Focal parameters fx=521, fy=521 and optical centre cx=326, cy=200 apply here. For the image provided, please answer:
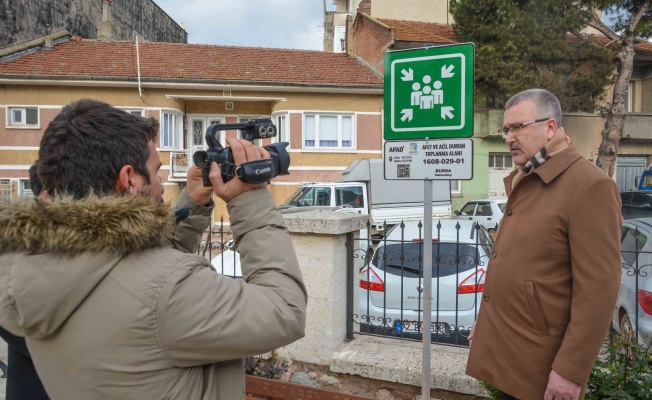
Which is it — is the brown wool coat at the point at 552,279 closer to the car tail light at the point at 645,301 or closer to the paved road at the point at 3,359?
the car tail light at the point at 645,301

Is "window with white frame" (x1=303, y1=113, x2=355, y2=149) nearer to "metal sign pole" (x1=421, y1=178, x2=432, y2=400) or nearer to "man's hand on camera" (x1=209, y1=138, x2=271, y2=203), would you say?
"metal sign pole" (x1=421, y1=178, x2=432, y2=400)

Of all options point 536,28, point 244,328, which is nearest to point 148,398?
point 244,328

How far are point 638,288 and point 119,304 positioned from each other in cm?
567

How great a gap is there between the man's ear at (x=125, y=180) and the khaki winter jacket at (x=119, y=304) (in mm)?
85

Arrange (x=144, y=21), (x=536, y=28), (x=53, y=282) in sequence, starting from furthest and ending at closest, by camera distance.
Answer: (x=144, y=21) → (x=536, y=28) → (x=53, y=282)

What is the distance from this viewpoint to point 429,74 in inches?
127

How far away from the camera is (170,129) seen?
21.6m

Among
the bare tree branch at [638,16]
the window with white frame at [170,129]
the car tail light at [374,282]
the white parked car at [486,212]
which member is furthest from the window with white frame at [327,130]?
the car tail light at [374,282]

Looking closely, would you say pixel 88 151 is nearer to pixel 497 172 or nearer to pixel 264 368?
pixel 264 368

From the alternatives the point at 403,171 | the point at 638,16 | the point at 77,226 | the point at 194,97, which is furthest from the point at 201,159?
the point at 638,16

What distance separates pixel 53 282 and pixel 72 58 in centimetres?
2346

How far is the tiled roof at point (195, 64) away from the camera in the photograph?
20.7 metres

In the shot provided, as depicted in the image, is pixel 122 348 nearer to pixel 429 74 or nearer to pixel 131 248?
Result: pixel 131 248

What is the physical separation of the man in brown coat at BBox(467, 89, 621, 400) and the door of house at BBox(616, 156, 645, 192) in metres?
25.5
